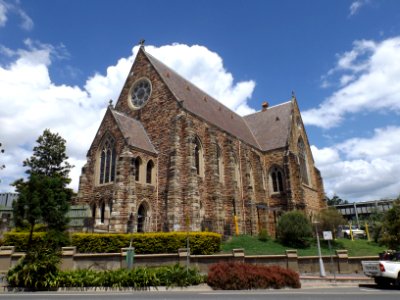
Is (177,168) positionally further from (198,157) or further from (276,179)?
(276,179)

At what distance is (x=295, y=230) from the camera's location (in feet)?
79.4

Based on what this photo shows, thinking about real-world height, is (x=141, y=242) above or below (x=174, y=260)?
above

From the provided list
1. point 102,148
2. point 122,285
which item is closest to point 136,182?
point 102,148

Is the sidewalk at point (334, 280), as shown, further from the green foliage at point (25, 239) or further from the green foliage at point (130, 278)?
the green foliage at point (25, 239)

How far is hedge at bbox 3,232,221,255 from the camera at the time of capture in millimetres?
18302

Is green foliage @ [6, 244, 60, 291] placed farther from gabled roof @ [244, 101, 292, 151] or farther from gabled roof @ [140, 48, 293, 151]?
gabled roof @ [244, 101, 292, 151]

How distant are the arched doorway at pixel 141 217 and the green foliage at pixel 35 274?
31.3ft

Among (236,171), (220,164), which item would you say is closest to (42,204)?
(220,164)

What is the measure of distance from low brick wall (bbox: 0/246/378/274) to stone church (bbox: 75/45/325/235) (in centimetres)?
206

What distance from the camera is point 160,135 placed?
87.7 ft

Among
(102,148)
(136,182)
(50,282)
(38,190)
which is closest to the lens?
(50,282)

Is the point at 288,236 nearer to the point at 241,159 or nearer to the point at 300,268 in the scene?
the point at 300,268

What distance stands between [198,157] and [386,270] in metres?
16.9

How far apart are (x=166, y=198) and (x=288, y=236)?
9.93 m
